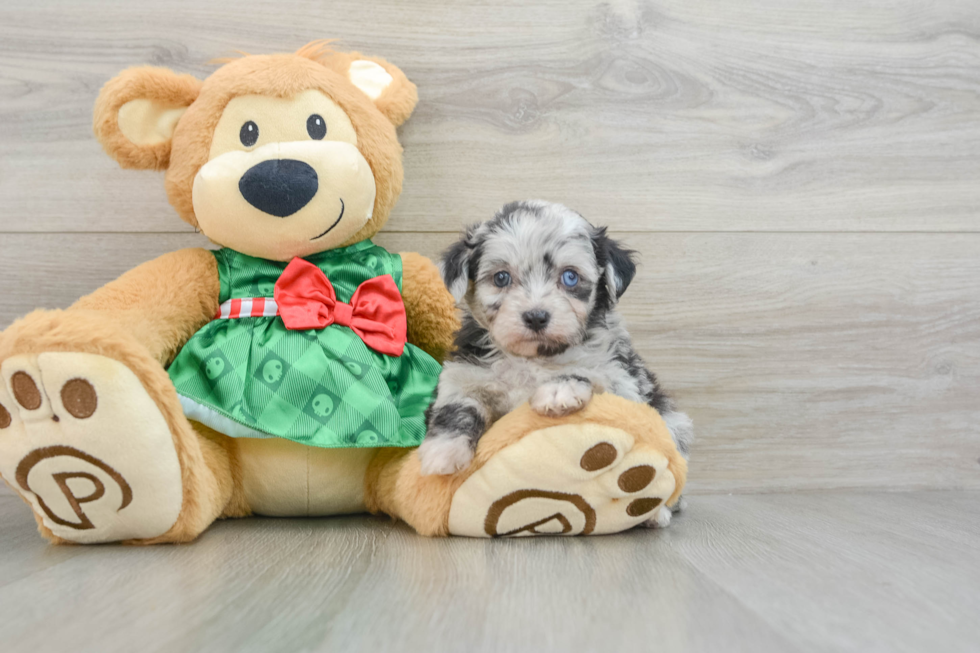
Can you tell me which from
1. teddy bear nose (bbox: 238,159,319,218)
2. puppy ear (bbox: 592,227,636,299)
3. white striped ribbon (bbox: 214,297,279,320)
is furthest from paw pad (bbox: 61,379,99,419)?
puppy ear (bbox: 592,227,636,299)

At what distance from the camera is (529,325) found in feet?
5.11

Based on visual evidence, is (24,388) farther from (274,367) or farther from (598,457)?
(598,457)

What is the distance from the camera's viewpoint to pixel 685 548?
1526 mm

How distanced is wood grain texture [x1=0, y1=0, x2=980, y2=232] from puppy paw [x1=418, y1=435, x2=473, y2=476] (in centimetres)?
92

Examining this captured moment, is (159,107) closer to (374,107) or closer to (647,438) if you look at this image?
(374,107)

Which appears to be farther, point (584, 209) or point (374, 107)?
point (584, 209)

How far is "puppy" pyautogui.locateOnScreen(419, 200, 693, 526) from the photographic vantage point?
61.5 inches

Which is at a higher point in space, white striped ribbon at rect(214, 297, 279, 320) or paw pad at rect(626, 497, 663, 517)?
white striped ribbon at rect(214, 297, 279, 320)

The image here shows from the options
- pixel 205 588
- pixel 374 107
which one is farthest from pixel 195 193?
pixel 205 588

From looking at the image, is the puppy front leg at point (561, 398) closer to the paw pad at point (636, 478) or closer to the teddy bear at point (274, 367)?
the teddy bear at point (274, 367)

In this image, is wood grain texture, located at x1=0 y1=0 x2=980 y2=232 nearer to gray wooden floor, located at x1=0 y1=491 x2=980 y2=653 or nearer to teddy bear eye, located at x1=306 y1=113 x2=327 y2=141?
teddy bear eye, located at x1=306 y1=113 x2=327 y2=141

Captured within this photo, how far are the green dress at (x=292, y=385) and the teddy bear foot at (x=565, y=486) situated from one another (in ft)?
0.85

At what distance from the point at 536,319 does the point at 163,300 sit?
914 millimetres

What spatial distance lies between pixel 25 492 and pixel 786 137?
89.7 inches
